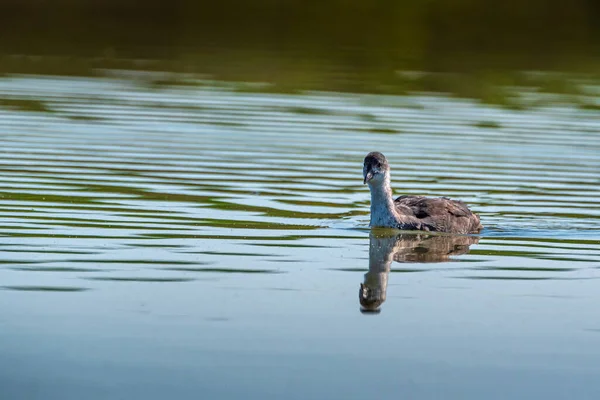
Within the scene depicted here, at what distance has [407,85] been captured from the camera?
31.5 metres

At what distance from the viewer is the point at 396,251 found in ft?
52.1

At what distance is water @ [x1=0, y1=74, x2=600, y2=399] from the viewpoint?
1069 centimetres

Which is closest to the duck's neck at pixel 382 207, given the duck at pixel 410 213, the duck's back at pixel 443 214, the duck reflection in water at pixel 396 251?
the duck at pixel 410 213

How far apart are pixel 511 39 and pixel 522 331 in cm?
3410

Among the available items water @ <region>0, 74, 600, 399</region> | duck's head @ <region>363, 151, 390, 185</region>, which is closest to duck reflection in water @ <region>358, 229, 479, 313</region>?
water @ <region>0, 74, 600, 399</region>

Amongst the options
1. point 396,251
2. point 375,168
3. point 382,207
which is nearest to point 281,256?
point 396,251

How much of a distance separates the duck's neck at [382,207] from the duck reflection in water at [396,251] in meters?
0.12

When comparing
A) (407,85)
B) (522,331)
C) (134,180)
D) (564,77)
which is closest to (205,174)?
(134,180)

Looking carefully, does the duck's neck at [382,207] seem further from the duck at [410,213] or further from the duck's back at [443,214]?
the duck's back at [443,214]

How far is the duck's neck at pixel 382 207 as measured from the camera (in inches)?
675

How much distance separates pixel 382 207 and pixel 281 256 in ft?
8.66

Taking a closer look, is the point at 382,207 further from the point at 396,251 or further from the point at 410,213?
the point at 396,251

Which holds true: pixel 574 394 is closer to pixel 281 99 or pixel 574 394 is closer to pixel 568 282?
pixel 568 282

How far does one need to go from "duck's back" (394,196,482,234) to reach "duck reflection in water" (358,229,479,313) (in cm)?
14
